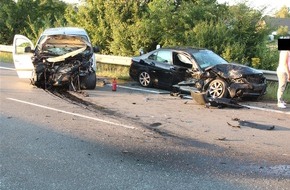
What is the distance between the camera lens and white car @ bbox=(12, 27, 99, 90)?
1144 centimetres

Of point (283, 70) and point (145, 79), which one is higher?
point (283, 70)

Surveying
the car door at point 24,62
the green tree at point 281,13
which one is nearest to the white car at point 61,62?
the car door at point 24,62

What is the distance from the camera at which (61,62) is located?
1155 cm

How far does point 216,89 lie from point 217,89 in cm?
3

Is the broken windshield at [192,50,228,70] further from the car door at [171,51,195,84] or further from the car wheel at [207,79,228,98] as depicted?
the car wheel at [207,79,228,98]

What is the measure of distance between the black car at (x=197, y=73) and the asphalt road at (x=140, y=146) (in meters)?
0.67

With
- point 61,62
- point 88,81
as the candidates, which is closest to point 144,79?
point 88,81

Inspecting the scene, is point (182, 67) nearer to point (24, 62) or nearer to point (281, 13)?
point (24, 62)

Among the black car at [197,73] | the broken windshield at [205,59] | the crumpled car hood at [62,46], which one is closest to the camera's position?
the black car at [197,73]

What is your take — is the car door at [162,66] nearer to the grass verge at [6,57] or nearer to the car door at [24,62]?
the car door at [24,62]

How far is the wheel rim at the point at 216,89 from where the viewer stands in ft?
33.6

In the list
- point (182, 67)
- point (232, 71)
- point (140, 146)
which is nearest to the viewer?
point (140, 146)

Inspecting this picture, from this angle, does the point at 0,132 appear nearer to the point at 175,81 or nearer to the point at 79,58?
the point at 79,58

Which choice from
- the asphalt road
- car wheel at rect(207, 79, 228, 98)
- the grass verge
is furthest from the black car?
the grass verge
